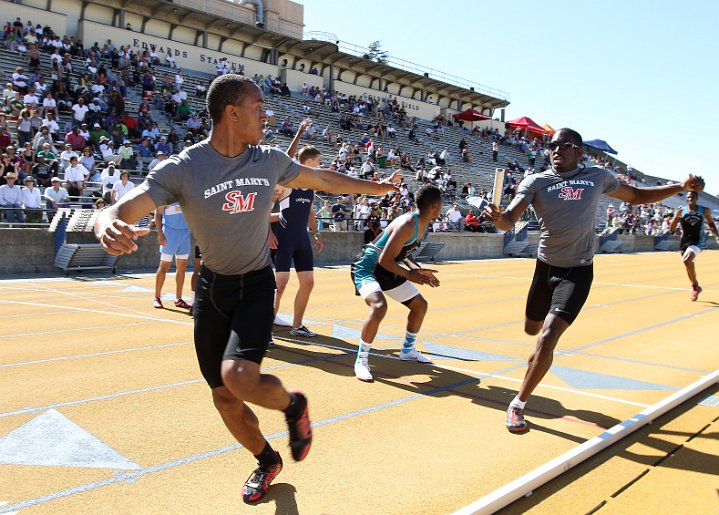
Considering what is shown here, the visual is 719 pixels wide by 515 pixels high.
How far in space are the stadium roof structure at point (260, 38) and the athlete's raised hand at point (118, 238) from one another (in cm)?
3303

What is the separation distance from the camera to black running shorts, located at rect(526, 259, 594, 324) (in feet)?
15.8

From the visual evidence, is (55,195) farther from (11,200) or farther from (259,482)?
(259,482)

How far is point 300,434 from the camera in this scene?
3.55 metres

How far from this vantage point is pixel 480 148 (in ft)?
150

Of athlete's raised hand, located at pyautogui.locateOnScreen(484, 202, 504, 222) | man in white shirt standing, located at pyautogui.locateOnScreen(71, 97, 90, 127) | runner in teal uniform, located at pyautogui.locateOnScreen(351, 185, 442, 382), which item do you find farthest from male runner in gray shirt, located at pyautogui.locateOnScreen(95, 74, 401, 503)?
man in white shirt standing, located at pyautogui.locateOnScreen(71, 97, 90, 127)

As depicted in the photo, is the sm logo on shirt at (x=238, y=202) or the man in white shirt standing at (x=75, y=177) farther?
the man in white shirt standing at (x=75, y=177)

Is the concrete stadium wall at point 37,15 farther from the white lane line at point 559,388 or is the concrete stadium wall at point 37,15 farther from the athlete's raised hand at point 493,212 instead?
the athlete's raised hand at point 493,212

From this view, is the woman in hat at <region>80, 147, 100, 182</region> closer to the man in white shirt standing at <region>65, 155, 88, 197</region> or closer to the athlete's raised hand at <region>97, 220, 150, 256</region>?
the man in white shirt standing at <region>65, 155, 88, 197</region>

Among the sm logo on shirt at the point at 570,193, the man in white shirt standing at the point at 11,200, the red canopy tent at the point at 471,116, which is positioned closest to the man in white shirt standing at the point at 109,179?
the man in white shirt standing at the point at 11,200

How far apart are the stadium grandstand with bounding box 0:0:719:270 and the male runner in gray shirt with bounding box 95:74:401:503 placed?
3.16 meters

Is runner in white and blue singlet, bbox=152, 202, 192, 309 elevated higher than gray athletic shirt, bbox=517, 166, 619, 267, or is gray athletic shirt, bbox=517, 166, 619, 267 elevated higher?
gray athletic shirt, bbox=517, 166, 619, 267

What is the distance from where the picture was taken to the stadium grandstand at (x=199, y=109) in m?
16.3

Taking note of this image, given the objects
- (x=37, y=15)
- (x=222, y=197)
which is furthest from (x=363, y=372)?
(x=37, y=15)

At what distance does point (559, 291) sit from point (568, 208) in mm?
690
